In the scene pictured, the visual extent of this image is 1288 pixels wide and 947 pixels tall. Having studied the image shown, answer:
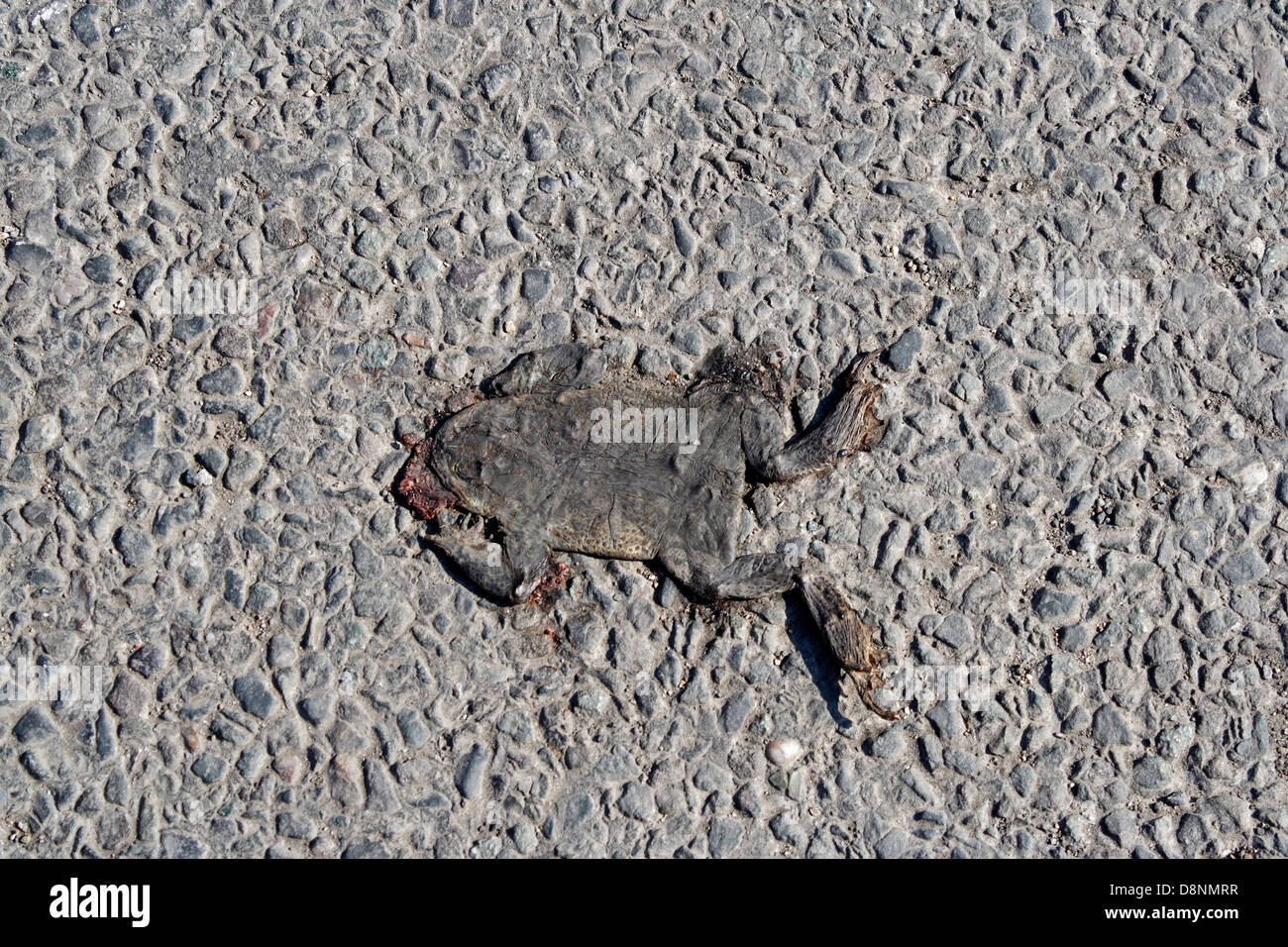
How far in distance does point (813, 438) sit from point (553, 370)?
1428mm

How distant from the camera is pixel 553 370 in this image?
5.84m

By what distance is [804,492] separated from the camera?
572cm

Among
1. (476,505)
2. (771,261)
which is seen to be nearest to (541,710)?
(476,505)

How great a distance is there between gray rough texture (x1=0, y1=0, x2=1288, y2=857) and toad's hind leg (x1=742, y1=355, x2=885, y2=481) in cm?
13

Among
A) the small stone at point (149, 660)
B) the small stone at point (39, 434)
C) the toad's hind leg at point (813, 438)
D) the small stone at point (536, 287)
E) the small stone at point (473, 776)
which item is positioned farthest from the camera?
the small stone at point (536, 287)

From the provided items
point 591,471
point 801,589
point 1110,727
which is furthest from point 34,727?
point 1110,727

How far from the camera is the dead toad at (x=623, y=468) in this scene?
18.4ft

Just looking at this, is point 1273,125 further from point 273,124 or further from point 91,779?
point 91,779

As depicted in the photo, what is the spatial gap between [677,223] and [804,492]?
64.4 inches

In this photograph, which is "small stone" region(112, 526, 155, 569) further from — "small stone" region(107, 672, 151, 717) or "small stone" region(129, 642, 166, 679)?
"small stone" region(107, 672, 151, 717)

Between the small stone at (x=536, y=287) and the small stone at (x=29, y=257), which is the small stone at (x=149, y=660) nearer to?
the small stone at (x=29, y=257)

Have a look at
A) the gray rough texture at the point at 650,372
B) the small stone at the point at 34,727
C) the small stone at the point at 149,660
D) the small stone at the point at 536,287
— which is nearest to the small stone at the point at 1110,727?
the gray rough texture at the point at 650,372
